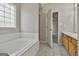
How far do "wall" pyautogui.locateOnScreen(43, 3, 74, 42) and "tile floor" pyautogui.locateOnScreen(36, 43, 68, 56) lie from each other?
0.79 feet

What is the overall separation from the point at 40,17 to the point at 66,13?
1.26ft

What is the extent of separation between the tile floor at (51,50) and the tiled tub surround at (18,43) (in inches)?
3.0

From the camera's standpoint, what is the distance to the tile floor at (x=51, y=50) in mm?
1669

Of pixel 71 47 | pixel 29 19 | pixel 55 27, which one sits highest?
pixel 29 19

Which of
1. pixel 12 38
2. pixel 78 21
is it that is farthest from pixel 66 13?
pixel 12 38

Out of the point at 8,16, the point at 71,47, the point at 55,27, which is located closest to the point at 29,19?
the point at 8,16

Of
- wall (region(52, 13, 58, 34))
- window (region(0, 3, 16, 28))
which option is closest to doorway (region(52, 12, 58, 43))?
wall (region(52, 13, 58, 34))

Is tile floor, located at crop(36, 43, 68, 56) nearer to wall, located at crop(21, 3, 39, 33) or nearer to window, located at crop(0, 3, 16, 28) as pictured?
wall, located at crop(21, 3, 39, 33)

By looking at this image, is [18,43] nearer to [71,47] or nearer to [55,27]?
[55,27]

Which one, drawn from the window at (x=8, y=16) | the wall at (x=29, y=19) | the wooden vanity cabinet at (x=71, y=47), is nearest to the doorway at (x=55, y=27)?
the wooden vanity cabinet at (x=71, y=47)

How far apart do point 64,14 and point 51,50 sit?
0.56 meters

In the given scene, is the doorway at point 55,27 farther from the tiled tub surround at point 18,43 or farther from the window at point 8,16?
the window at point 8,16

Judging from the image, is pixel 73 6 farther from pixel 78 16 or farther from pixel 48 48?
pixel 48 48

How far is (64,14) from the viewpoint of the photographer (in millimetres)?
1817
